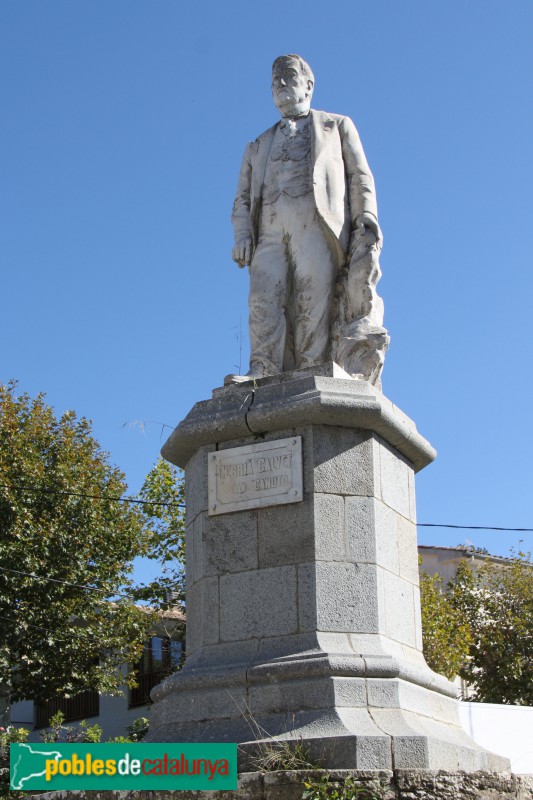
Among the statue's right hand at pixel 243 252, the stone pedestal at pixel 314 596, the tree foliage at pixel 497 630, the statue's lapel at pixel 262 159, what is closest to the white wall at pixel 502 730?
the tree foliage at pixel 497 630

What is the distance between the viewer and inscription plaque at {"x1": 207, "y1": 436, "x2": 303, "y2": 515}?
6445 mm

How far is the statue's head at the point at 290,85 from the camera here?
7.86 metres

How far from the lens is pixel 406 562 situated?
6.92m

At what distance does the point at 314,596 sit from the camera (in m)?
6.13

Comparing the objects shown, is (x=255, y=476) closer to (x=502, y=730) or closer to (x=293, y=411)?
(x=293, y=411)

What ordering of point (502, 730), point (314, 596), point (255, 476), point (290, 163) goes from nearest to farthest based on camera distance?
point (314, 596)
point (255, 476)
point (290, 163)
point (502, 730)

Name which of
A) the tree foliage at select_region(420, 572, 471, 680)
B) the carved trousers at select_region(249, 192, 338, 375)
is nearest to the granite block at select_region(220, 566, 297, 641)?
the carved trousers at select_region(249, 192, 338, 375)

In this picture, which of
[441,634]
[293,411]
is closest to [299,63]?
[293,411]

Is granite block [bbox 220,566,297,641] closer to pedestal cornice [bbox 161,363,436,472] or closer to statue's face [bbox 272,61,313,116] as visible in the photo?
pedestal cornice [bbox 161,363,436,472]

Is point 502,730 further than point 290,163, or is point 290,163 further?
point 502,730

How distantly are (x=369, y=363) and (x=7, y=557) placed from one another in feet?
40.4

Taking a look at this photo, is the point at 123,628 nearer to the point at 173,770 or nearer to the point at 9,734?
the point at 9,734

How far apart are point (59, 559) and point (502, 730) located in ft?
27.4

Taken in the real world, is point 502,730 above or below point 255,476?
below
